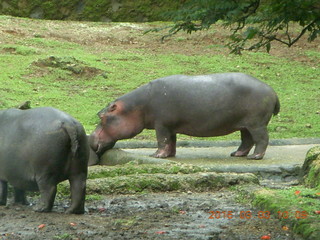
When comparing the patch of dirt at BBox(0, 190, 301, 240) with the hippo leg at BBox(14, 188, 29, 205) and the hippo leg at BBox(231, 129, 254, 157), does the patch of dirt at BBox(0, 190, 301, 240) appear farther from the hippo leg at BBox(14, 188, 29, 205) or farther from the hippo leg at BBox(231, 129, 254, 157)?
the hippo leg at BBox(231, 129, 254, 157)

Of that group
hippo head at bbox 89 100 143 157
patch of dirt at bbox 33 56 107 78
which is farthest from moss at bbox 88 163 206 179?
patch of dirt at bbox 33 56 107 78

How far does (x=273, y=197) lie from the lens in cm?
630

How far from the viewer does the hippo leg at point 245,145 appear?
390 inches

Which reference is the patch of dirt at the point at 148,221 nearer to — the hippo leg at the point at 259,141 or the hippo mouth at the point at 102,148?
the hippo leg at the point at 259,141

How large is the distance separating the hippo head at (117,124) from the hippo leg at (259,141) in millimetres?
1411

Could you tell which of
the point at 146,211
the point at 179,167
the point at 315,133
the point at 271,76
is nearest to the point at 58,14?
the point at 271,76

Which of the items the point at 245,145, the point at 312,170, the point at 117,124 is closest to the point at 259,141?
the point at 245,145

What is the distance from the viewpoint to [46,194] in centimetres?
607

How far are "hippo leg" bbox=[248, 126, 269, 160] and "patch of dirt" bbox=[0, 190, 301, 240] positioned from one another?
9.19 feet

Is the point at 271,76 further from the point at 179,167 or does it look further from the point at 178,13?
the point at 178,13

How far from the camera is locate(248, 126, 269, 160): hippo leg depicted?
31.6 feet

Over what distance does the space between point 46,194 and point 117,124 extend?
3938 mm

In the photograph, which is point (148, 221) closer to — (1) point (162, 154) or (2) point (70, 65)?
(1) point (162, 154)

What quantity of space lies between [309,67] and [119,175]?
10.7m
